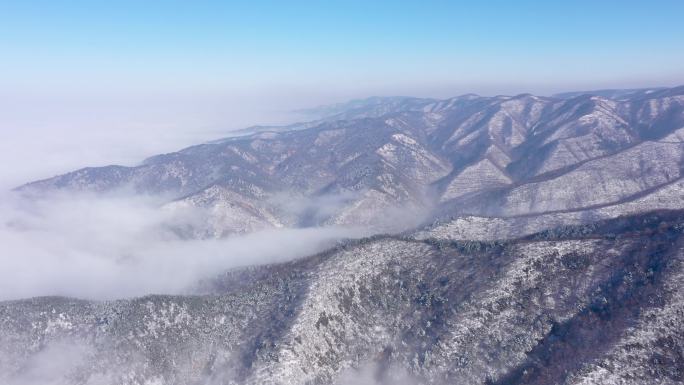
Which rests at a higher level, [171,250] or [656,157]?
[656,157]

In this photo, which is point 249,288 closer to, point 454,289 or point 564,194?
point 454,289

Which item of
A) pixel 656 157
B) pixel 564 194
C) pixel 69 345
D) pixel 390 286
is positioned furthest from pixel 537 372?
pixel 656 157

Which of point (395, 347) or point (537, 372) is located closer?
point (537, 372)

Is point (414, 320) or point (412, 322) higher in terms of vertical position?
point (414, 320)

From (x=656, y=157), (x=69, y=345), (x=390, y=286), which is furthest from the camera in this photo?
(x=656, y=157)

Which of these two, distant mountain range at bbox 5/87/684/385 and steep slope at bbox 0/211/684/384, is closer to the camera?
distant mountain range at bbox 5/87/684/385

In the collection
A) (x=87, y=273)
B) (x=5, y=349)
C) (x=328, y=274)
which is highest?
(x=328, y=274)

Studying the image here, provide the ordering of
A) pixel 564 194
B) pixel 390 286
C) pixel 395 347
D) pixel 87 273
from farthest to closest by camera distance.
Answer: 1. pixel 564 194
2. pixel 87 273
3. pixel 390 286
4. pixel 395 347

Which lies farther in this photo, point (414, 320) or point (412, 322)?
point (414, 320)

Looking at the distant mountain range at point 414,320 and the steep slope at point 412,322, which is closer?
the distant mountain range at point 414,320
